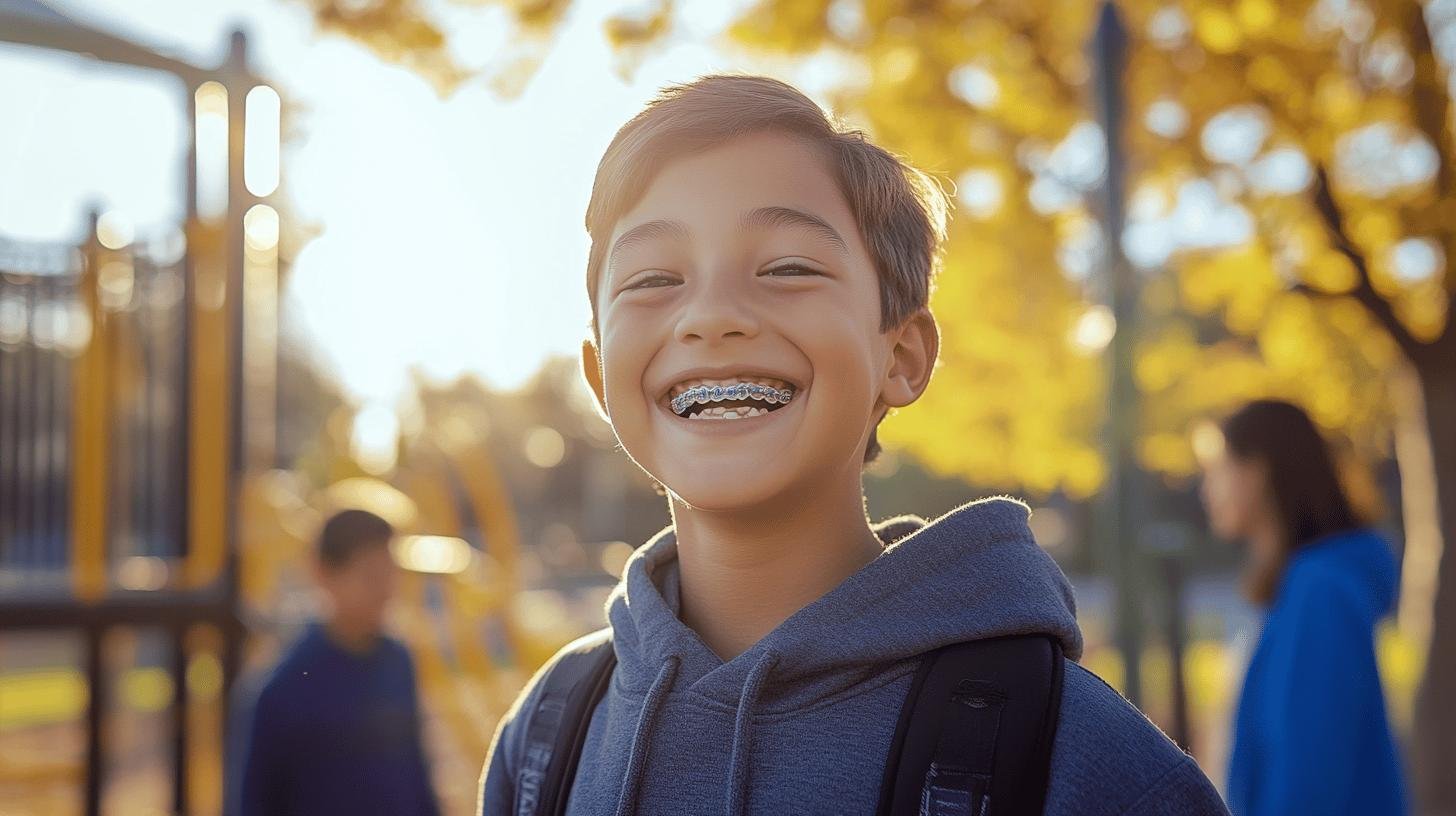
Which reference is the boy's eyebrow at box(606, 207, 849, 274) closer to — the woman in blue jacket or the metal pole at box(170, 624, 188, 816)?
the woman in blue jacket

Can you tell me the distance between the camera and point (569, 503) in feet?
153

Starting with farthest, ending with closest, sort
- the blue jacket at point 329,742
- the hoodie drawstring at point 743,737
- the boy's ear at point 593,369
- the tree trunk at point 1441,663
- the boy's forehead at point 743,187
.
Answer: the tree trunk at point 1441,663
the blue jacket at point 329,742
the boy's ear at point 593,369
the boy's forehead at point 743,187
the hoodie drawstring at point 743,737

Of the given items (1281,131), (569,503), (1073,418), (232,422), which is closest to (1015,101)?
(1281,131)

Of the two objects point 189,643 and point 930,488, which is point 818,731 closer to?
point 189,643

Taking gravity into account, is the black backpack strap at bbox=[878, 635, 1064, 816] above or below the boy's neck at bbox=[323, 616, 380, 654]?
above

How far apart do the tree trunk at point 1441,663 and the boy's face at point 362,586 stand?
5.47m

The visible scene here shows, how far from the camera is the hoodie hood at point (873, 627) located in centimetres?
141

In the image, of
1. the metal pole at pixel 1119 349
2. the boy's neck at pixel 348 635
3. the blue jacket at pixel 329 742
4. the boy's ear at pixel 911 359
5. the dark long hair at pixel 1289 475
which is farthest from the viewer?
the metal pole at pixel 1119 349

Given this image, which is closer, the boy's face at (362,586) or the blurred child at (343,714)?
the blurred child at (343,714)

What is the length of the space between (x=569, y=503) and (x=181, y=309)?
41.9 m

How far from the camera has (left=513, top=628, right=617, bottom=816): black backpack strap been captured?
5.11 ft

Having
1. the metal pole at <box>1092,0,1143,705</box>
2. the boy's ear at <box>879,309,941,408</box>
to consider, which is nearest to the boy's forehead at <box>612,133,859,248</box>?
the boy's ear at <box>879,309,941,408</box>

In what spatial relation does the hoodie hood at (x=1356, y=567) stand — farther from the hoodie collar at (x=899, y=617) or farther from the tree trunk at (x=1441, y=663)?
the tree trunk at (x=1441, y=663)

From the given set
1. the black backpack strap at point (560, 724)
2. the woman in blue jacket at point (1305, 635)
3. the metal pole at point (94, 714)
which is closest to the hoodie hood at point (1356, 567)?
the woman in blue jacket at point (1305, 635)
